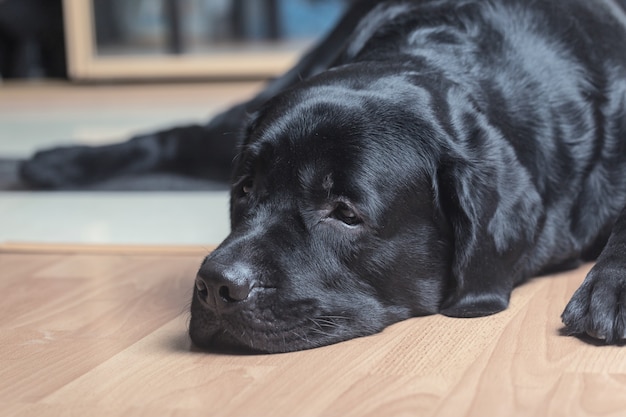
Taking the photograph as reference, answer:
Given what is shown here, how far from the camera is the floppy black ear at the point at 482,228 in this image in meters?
1.79

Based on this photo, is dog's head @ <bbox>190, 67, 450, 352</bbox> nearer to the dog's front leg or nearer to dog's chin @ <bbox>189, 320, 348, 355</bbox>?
dog's chin @ <bbox>189, 320, 348, 355</bbox>

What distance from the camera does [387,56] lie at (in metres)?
2.10

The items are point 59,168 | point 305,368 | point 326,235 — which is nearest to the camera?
point 305,368

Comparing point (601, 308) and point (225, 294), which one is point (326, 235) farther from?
point (601, 308)

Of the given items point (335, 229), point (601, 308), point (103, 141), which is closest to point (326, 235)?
point (335, 229)

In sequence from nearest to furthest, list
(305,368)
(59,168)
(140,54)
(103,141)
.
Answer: (305,368), (59,168), (103,141), (140,54)

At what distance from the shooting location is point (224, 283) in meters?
1.61

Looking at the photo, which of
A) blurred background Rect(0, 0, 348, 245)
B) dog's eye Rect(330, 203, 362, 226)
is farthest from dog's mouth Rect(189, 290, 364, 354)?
blurred background Rect(0, 0, 348, 245)

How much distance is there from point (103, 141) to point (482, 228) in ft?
9.52

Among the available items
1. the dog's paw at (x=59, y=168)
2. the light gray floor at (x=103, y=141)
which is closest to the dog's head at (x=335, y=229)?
the light gray floor at (x=103, y=141)

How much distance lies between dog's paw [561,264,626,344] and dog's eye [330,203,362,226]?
Result: 1.23 feet

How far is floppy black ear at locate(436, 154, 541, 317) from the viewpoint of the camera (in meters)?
1.79

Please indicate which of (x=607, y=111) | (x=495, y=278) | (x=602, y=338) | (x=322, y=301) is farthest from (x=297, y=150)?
(x=607, y=111)

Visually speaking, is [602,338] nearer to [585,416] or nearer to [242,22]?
[585,416]
